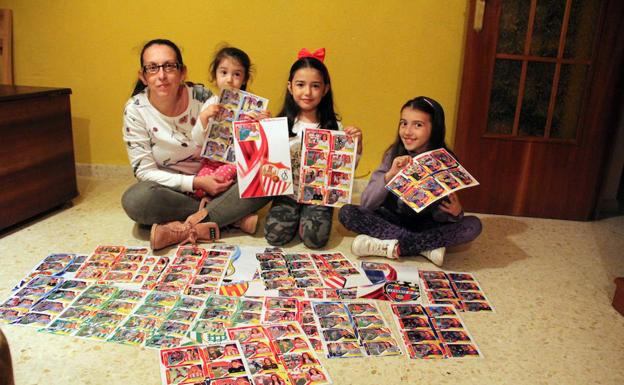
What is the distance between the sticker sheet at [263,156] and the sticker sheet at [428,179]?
1.43 feet

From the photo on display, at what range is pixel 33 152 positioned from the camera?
2219 millimetres

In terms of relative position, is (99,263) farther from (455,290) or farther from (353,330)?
(455,290)

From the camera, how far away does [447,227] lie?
204cm

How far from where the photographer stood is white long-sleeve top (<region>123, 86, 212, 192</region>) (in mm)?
2076

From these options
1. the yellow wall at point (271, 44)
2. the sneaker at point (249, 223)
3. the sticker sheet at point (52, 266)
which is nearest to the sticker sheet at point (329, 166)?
the sneaker at point (249, 223)

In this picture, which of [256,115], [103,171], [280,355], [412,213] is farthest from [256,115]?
[103,171]

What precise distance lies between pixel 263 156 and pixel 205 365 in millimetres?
925

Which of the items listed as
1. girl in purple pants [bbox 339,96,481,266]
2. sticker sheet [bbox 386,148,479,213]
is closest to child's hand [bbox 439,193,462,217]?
girl in purple pants [bbox 339,96,481,266]

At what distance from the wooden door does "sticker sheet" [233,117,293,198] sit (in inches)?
39.6

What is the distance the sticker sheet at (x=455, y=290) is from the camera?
1.71 metres

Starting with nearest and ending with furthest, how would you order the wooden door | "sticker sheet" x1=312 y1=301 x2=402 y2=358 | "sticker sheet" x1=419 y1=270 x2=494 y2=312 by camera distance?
1. "sticker sheet" x1=312 y1=301 x2=402 y2=358
2. "sticker sheet" x1=419 y1=270 x2=494 y2=312
3. the wooden door

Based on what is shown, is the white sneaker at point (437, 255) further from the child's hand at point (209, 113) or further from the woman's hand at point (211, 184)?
the child's hand at point (209, 113)

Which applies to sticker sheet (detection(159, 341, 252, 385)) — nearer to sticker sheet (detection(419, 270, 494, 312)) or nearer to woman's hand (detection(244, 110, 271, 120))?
sticker sheet (detection(419, 270, 494, 312))

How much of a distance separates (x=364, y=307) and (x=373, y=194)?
562 millimetres
